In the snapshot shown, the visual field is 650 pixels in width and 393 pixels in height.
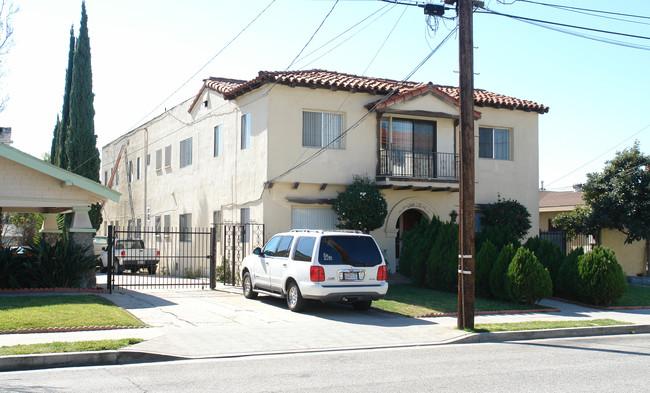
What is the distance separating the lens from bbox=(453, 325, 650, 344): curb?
11516mm

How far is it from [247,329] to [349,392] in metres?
4.85

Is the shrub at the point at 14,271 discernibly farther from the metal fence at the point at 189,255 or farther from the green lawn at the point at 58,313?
the metal fence at the point at 189,255

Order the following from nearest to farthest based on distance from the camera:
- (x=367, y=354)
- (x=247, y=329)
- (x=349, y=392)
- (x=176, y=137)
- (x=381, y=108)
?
1. (x=349, y=392)
2. (x=367, y=354)
3. (x=247, y=329)
4. (x=381, y=108)
5. (x=176, y=137)

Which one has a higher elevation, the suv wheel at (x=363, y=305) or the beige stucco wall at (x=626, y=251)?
the beige stucco wall at (x=626, y=251)

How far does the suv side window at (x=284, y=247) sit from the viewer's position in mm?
14508

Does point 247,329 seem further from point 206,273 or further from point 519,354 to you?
point 206,273

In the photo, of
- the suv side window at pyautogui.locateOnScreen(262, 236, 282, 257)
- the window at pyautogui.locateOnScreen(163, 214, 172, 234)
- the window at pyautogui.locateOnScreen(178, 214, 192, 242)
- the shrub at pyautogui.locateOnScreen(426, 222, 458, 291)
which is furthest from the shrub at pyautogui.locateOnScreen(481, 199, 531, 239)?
the window at pyautogui.locateOnScreen(163, 214, 172, 234)

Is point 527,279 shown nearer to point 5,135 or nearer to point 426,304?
point 426,304

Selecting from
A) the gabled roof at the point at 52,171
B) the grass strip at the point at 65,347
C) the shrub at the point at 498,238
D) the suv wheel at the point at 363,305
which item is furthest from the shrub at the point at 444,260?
the grass strip at the point at 65,347

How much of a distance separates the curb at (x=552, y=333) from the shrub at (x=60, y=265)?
32.1 ft

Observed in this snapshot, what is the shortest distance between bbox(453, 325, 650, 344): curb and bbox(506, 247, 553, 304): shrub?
9.16ft

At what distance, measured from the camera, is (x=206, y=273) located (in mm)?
23219

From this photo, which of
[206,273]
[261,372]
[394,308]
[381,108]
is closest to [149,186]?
[206,273]

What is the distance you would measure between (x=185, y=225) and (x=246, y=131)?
724cm
